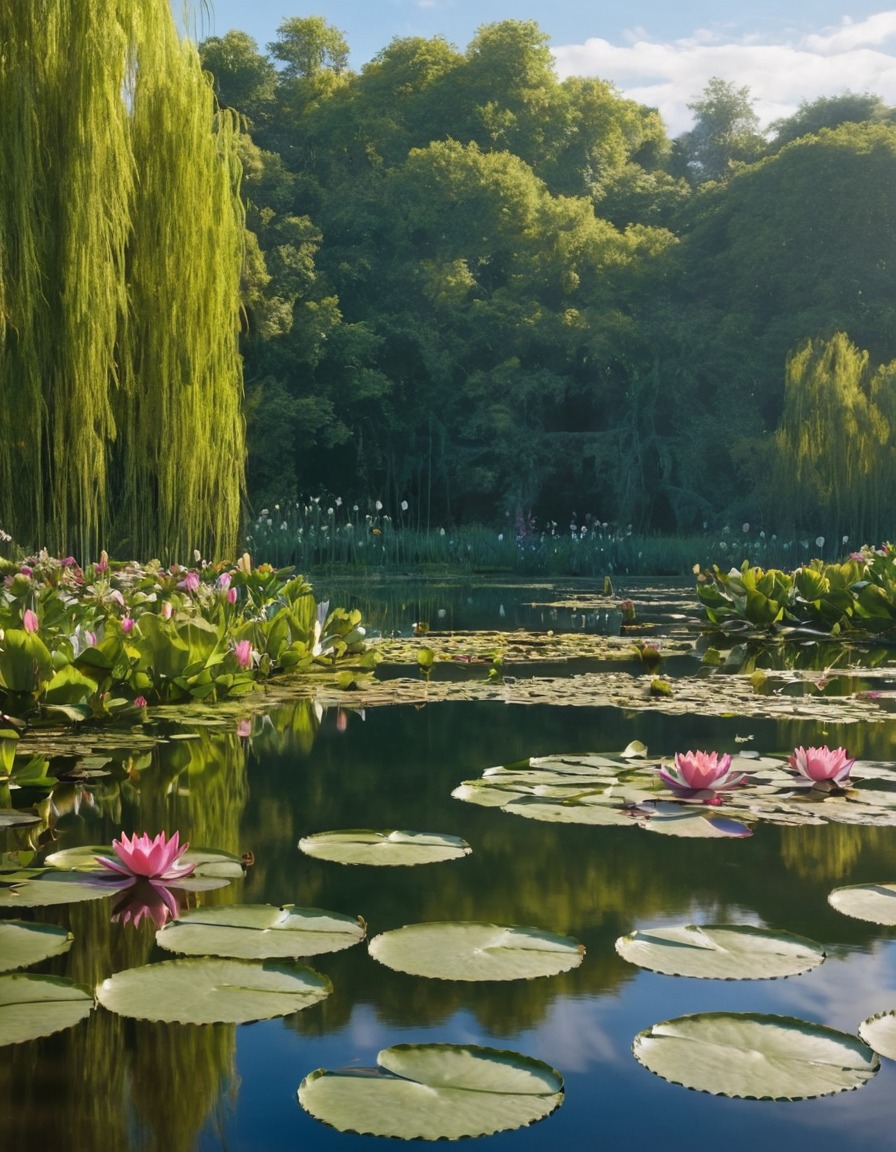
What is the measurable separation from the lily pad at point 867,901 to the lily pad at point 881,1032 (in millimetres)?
463

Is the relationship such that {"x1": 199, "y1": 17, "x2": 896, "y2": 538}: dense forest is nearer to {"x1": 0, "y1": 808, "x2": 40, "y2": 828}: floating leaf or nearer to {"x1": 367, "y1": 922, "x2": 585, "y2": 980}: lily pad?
{"x1": 0, "y1": 808, "x2": 40, "y2": 828}: floating leaf

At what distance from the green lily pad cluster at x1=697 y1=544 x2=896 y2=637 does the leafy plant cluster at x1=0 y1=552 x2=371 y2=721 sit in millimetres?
3132

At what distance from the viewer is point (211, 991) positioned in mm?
1773

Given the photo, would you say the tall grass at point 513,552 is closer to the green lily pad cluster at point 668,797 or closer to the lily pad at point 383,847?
the green lily pad cluster at point 668,797

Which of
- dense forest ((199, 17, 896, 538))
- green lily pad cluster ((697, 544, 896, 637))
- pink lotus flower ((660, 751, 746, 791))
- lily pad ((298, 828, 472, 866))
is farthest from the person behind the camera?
dense forest ((199, 17, 896, 538))

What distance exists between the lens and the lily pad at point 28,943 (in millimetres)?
1881

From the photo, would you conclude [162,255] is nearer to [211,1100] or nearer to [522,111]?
[211,1100]

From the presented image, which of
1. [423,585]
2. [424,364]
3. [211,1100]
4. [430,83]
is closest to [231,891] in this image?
[211,1100]

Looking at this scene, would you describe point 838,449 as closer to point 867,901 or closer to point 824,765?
point 824,765

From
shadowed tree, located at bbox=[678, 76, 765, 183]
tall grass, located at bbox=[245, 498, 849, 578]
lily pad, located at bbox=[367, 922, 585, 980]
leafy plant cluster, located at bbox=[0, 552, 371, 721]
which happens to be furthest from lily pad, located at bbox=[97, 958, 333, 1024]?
shadowed tree, located at bbox=[678, 76, 765, 183]

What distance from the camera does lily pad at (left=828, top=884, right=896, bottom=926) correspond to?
2160 millimetres

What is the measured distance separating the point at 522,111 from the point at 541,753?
1136 inches

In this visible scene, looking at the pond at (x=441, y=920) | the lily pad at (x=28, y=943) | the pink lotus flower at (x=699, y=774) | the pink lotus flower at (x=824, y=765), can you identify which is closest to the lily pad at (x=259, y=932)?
the pond at (x=441, y=920)

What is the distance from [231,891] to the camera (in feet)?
7.55
